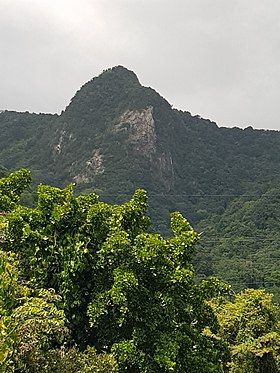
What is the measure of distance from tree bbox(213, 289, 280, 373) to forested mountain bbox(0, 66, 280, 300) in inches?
1358

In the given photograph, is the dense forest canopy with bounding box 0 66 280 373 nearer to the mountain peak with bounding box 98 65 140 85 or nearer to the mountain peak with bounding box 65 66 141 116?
the mountain peak with bounding box 65 66 141 116

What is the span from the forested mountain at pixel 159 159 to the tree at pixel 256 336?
34.5 meters

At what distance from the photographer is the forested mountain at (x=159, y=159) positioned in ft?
219

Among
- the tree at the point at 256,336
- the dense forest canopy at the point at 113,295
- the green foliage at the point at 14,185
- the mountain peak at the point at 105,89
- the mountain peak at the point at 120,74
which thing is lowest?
the tree at the point at 256,336

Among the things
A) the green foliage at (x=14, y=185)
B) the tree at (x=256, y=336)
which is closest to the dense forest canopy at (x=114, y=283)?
the green foliage at (x=14, y=185)

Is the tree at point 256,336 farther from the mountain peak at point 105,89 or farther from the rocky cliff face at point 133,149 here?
the mountain peak at point 105,89

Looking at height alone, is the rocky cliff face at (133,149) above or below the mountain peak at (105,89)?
below

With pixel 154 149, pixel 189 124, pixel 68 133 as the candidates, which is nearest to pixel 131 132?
pixel 154 149

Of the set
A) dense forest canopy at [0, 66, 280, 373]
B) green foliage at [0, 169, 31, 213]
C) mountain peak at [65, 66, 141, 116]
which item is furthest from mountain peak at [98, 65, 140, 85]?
green foliage at [0, 169, 31, 213]

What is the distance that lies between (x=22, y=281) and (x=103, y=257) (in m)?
1.45

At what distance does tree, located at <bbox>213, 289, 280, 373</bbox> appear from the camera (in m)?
15.5

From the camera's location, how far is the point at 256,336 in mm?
15969

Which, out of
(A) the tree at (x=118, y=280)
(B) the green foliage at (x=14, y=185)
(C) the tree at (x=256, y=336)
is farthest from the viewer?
(C) the tree at (x=256, y=336)

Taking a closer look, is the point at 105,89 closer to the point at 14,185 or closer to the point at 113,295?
the point at 14,185
